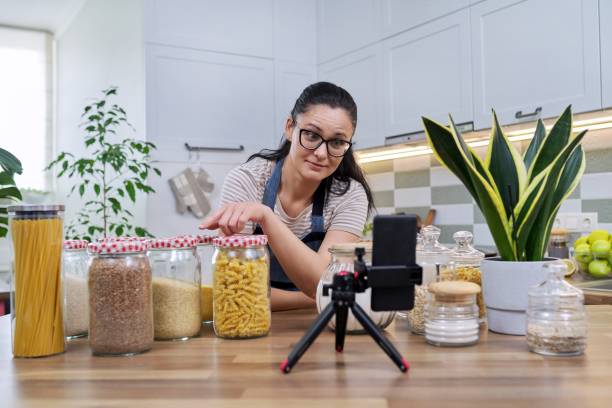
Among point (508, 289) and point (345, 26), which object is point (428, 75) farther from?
point (508, 289)

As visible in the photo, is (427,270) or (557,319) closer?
(557,319)

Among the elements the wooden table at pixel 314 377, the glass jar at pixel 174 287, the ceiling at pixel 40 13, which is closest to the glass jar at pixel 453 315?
the wooden table at pixel 314 377

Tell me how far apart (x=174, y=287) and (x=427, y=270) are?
1.40 feet

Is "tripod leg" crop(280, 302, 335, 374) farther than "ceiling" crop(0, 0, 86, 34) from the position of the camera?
No

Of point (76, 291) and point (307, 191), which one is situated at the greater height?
point (307, 191)

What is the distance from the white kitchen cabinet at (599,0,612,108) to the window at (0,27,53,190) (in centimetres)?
455

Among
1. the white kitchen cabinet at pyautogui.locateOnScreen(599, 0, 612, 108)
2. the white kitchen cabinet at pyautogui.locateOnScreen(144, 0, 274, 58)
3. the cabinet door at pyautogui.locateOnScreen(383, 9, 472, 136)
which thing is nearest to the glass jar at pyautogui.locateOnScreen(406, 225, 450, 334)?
the white kitchen cabinet at pyautogui.locateOnScreen(599, 0, 612, 108)

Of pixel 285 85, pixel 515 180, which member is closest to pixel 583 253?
pixel 515 180

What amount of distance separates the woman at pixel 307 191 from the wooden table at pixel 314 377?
349mm

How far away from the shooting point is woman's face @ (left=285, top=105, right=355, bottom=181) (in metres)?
1.44

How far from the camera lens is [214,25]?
3273 mm

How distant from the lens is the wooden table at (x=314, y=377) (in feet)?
2.04

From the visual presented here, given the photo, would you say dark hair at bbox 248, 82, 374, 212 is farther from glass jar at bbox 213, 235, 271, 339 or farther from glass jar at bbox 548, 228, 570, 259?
glass jar at bbox 548, 228, 570, 259

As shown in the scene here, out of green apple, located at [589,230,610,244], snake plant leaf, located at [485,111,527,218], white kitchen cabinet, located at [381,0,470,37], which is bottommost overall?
green apple, located at [589,230,610,244]
